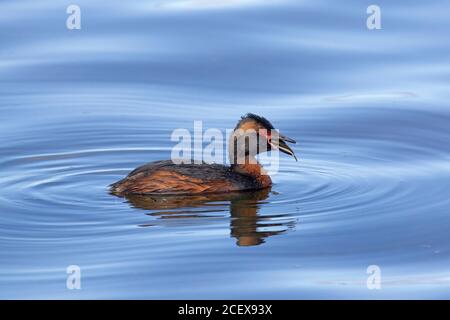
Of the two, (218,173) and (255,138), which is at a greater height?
(255,138)

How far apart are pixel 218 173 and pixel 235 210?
854 mm

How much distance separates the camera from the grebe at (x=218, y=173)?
13680 mm

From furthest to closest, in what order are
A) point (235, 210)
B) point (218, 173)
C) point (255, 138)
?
1. point (255, 138)
2. point (218, 173)
3. point (235, 210)

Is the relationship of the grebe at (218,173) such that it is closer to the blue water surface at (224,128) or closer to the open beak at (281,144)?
the open beak at (281,144)

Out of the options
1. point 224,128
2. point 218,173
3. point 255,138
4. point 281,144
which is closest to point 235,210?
Answer: point 218,173

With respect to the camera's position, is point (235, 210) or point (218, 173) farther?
point (218, 173)

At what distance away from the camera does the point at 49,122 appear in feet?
54.2

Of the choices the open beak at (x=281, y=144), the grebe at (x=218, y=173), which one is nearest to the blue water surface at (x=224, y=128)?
the grebe at (x=218, y=173)

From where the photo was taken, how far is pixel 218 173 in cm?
1396

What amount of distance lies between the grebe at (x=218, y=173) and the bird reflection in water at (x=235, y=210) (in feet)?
0.29

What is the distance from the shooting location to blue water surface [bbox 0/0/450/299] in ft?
36.6

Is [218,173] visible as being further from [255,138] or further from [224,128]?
[224,128]
